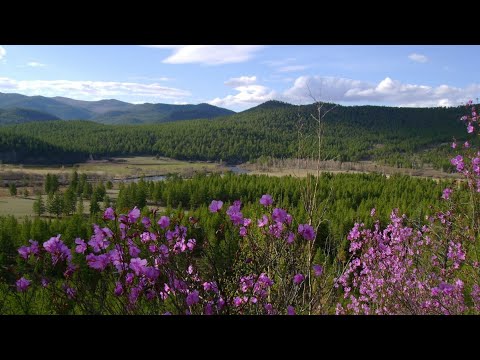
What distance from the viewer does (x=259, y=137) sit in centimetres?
12244

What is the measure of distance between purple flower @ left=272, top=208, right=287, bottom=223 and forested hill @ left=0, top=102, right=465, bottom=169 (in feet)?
266

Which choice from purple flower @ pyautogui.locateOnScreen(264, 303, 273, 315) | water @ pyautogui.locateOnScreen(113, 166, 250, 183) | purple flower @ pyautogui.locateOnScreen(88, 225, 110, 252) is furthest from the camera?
water @ pyautogui.locateOnScreen(113, 166, 250, 183)

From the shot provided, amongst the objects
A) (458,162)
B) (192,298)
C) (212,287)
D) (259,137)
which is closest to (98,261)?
(192,298)

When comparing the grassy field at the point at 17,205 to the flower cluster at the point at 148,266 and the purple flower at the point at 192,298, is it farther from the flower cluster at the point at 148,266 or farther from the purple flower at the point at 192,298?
the purple flower at the point at 192,298

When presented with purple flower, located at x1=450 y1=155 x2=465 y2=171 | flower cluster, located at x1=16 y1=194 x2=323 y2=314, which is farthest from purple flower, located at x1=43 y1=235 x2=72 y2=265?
purple flower, located at x1=450 y1=155 x2=465 y2=171

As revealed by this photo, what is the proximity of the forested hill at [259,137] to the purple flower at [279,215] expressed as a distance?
266ft

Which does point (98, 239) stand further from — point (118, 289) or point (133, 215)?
point (118, 289)

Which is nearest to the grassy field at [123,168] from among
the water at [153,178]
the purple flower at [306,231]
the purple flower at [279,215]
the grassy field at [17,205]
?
the water at [153,178]

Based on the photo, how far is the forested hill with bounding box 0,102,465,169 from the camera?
9562cm

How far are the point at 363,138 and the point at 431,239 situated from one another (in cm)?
12458

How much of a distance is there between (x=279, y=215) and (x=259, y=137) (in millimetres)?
120876

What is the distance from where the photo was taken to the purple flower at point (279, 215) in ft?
7.72

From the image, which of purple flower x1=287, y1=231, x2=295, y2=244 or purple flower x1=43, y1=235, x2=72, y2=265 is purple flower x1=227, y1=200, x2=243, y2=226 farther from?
purple flower x1=43, y1=235, x2=72, y2=265
